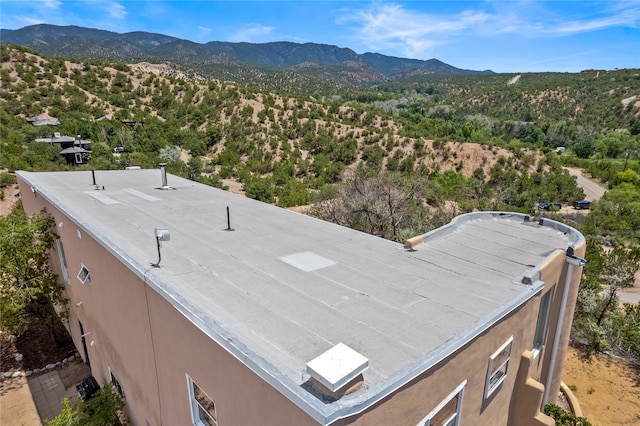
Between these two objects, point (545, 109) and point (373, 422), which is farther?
point (545, 109)

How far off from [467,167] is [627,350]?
114 ft

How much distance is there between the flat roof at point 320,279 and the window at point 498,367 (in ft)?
2.49

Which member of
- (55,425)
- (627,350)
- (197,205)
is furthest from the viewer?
(627,350)

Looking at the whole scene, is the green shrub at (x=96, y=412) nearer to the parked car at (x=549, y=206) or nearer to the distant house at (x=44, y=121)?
the parked car at (x=549, y=206)

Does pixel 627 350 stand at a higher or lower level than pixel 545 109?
lower

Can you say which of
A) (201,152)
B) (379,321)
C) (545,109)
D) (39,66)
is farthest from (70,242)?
(545,109)

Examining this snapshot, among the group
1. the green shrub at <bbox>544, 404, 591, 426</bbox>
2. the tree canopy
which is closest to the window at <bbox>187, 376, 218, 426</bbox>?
the green shrub at <bbox>544, 404, 591, 426</bbox>

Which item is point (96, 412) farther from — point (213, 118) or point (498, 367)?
point (213, 118)

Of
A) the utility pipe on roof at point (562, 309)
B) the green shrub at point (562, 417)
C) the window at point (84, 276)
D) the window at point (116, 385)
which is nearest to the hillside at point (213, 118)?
the window at point (84, 276)

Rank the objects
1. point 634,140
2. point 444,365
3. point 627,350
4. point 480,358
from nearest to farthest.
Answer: point 444,365
point 480,358
point 627,350
point 634,140

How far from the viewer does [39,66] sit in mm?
52375

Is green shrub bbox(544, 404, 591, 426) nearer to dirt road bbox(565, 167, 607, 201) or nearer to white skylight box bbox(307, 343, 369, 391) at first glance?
white skylight box bbox(307, 343, 369, 391)

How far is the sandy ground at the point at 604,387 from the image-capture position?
1022 centimetres

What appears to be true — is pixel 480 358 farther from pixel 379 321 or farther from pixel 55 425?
pixel 55 425
